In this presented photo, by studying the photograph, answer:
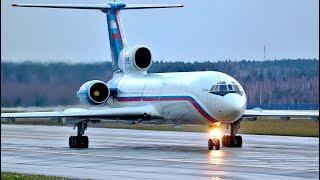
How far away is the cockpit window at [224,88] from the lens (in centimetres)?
3409

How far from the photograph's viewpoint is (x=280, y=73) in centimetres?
3838

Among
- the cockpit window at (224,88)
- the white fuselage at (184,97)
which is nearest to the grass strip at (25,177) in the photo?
the white fuselage at (184,97)

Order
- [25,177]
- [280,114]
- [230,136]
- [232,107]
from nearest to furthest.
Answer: [25,177], [232,107], [230,136], [280,114]

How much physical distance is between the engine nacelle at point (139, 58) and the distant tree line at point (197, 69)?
1.15 metres

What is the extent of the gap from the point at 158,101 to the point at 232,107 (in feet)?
14.9

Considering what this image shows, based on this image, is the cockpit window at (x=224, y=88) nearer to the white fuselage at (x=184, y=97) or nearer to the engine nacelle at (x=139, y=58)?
the white fuselage at (x=184, y=97)

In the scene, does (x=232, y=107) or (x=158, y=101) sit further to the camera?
(x=158, y=101)

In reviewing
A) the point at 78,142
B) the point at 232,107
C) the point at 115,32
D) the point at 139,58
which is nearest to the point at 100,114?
the point at 78,142

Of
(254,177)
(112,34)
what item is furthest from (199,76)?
(254,177)

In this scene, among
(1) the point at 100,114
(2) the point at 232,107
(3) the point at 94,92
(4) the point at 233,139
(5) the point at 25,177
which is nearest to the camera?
(5) the point at 25,177

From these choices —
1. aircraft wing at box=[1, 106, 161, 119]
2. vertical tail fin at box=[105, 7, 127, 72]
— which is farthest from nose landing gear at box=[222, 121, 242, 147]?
vertical tail fin at box=[105, 7, 127, 72]

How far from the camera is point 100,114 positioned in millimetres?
35875

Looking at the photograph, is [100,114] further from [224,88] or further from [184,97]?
[224,88]

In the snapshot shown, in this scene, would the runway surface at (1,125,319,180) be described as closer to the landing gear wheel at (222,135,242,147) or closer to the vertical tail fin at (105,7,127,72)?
the landing gear wheel at (222,135,242,147)
